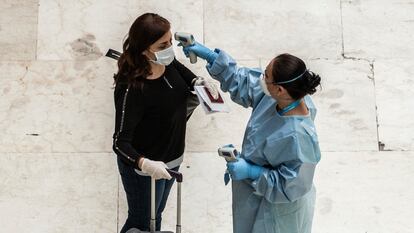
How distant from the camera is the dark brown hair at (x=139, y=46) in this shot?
94.5 inches

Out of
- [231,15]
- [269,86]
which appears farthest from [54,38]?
[269,86]

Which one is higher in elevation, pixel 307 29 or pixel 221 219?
pixel 307 29

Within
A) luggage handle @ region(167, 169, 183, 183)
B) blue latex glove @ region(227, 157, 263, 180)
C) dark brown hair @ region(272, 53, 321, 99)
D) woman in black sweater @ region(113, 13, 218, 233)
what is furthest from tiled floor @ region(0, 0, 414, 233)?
dark brown hair @ region(272, 53, 321, 99)

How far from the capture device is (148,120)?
2467mm

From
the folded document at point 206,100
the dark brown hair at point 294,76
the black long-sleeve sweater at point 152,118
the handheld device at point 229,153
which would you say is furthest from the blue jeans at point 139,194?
the dark brown hair at point 294,76

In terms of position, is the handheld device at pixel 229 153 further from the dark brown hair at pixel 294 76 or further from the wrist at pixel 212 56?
the wrist at pixel 212 56

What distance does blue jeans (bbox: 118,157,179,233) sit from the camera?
2.61 metres

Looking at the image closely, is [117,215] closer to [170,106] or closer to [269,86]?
[170,106]

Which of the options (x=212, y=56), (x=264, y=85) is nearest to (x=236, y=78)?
(x=212, y=56)

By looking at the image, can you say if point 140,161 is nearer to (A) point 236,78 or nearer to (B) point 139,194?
(B) point 139,194

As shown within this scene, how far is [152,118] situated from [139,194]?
38 centimetres

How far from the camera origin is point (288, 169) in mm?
2246

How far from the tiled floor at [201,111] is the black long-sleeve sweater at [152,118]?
876 mm

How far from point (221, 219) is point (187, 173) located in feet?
1.01
